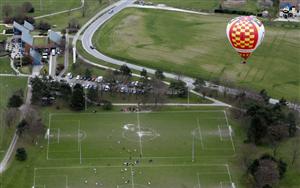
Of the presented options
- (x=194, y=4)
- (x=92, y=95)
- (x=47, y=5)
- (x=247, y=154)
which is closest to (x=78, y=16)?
(x=47, y=5)

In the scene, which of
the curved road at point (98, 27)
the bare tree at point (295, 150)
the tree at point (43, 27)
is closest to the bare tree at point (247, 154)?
the bare tree at point (295, 150)

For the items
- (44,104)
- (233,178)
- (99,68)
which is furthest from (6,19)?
(233,178)

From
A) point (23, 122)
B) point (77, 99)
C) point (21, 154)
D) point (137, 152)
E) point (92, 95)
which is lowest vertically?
point (21, 154)

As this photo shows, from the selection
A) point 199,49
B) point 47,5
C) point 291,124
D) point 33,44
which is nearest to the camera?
point 291,124

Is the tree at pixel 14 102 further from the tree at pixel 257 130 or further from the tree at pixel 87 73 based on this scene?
the tree at pixel 257 130

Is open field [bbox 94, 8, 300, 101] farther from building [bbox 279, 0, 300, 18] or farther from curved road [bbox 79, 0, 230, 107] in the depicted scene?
building [bbox 279, 0, 300, 18]

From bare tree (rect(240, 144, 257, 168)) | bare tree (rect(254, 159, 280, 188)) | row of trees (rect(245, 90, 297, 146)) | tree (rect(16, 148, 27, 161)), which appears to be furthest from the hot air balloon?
tree (rect(16, 148, 27, 161))

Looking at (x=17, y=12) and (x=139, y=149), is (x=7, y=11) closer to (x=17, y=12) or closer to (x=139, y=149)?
(x=17, y=12)
